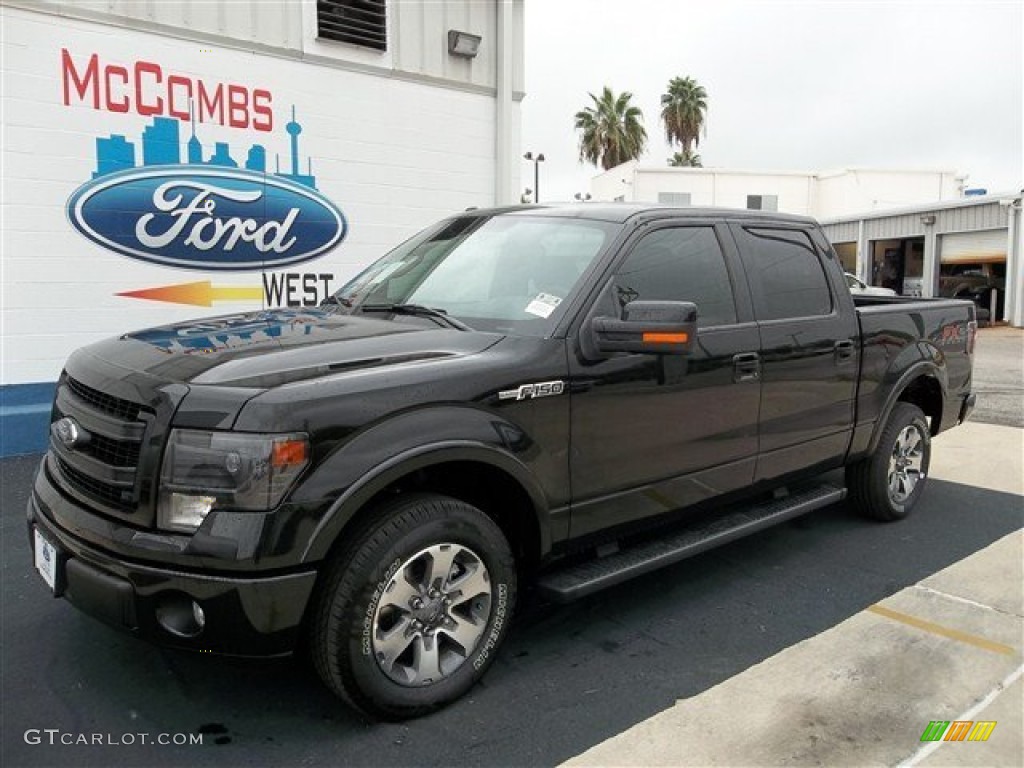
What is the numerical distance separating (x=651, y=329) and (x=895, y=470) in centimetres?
292

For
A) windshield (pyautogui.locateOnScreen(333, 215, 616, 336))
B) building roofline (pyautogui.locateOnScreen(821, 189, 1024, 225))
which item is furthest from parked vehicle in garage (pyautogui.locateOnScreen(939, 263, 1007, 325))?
windshield (pyautogui.locateOnScreen(333, 215, 616, 336))

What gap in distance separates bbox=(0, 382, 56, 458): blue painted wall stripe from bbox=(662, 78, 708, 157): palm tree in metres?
50.4

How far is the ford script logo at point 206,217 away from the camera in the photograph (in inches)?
272

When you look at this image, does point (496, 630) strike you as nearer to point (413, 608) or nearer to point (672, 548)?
point (413, 608)

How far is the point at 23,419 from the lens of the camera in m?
6.43

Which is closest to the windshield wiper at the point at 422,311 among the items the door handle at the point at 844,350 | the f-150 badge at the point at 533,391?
the f-150 badge at the point at 533,391

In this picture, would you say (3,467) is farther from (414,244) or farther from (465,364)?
(465,364)

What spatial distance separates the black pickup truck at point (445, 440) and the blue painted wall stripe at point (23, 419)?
12.5 ft

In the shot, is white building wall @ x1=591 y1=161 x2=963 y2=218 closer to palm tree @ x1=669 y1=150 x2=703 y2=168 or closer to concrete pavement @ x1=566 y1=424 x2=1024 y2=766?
palm tree @ x1=669 y1=150 x2=703 y2=168

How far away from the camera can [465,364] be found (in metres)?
2.95

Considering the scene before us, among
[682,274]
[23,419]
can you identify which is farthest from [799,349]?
[23,419]

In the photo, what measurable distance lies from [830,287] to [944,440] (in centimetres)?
414

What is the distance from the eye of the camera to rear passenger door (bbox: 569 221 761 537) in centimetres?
329

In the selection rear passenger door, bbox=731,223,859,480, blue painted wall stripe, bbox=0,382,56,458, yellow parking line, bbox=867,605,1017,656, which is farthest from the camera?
blue painted wall stripe, bbox=0,382,56,458
